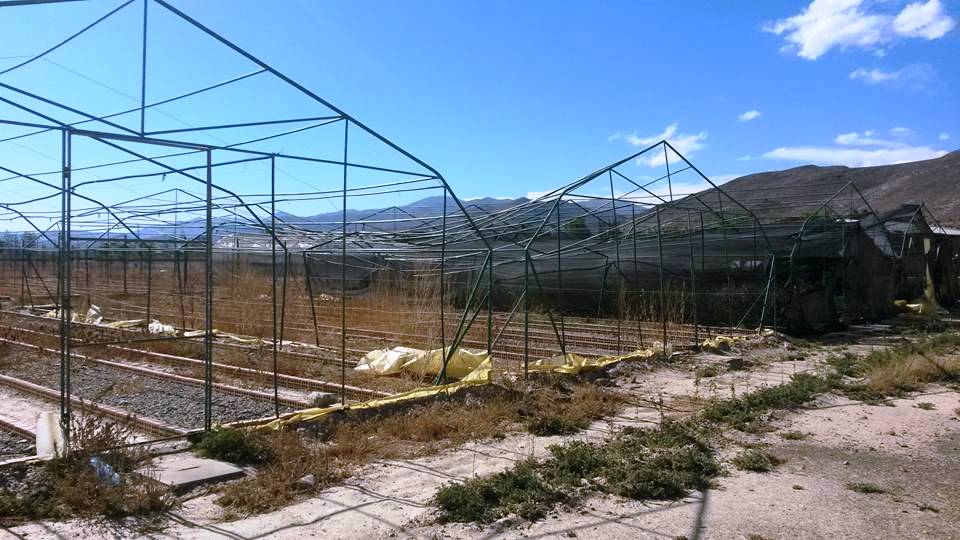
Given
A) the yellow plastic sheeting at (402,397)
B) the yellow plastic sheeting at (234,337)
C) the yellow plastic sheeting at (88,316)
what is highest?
the yellow plastic sheeting at (88,316)

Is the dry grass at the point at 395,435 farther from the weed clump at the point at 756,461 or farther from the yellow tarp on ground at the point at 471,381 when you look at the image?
the weed clump at the point at 756,461

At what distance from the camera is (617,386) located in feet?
35.4

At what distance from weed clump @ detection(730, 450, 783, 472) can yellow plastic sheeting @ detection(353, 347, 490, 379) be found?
15.8 feet

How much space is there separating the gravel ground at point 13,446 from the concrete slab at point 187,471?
1.54 meters

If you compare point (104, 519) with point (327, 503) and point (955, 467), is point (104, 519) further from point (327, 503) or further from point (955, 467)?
point (955, 467)

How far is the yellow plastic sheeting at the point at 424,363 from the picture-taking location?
10.9m

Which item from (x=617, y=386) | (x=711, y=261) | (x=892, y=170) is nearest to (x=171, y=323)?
(x=617, y=386)

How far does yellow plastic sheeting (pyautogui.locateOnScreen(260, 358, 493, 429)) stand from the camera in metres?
7.48

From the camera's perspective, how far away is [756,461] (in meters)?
6.48

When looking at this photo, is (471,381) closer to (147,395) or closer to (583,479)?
(583,479)

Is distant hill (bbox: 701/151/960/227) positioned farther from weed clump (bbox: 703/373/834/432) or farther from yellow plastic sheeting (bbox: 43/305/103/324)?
yellow plastic sheeting (bbox: 43/305/103/324)

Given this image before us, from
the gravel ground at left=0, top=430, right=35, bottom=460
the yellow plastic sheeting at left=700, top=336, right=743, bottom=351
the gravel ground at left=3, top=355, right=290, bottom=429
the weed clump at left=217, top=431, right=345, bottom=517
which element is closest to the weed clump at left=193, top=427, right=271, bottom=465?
the weed clump at left=217, top=431, right=345, bottom=517

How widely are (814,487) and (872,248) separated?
51.9 feet

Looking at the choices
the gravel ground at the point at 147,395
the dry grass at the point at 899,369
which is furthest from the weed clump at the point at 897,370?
the gravel ground at the point at 147,395
